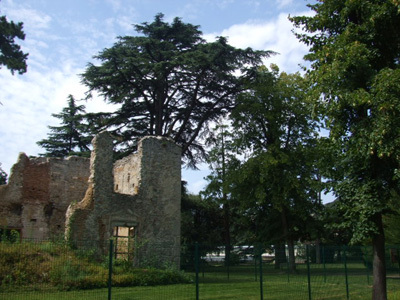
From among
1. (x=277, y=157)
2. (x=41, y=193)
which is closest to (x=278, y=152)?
(x=277, y=157)

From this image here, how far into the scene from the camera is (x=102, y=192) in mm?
17828

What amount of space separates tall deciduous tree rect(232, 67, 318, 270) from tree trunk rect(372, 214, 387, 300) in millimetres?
10540

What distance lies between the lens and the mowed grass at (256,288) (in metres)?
11.5

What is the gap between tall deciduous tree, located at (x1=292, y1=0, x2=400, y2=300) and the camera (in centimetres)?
1089

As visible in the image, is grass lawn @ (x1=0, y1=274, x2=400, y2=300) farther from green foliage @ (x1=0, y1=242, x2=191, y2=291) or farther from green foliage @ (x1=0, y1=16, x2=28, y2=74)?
green foliage @ (x1=0, y1=16, x2=28, y2=74)

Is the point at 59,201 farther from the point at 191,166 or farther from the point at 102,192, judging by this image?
the point at 191,166

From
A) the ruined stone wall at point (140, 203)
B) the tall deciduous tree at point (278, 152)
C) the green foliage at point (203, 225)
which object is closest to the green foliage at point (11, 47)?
the ruined stone wall at point (140, 203)

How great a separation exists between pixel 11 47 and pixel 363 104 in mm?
10273

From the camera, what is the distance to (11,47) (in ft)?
37.6

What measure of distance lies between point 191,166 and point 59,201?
9.26 m

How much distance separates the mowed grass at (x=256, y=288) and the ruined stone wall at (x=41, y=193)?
10.2 meters

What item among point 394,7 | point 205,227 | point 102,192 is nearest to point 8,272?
point 102,192

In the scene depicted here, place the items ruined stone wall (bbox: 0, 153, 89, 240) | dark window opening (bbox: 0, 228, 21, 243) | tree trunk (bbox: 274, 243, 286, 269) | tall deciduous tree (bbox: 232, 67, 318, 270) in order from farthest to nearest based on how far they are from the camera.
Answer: tall deciduous tree (bbox: 232, 67, 318, 270) < ruined stone wall (bbox: 0, 153, 89, 240) < tree trunk (bbox: 274, 243, 286, 269) < dark window opening (bbox: 0, 228, 21, 243)

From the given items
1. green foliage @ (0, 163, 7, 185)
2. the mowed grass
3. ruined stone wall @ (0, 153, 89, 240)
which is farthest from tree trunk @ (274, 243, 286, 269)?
green foliage @ (0, 163, 7, 185)
